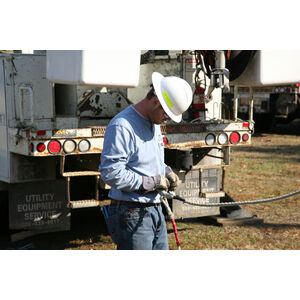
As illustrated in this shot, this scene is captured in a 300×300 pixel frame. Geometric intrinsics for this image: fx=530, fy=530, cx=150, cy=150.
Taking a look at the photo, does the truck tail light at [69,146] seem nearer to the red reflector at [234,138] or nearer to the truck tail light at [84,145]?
the truck tail light at [84,145]

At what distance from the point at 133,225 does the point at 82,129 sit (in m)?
1.86

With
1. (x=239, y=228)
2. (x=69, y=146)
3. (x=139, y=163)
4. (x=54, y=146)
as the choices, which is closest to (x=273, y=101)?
(x=239, y=228)

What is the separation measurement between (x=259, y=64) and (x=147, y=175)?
90.6 inches

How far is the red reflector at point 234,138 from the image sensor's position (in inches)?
241

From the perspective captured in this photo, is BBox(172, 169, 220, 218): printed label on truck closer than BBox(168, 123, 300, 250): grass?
No

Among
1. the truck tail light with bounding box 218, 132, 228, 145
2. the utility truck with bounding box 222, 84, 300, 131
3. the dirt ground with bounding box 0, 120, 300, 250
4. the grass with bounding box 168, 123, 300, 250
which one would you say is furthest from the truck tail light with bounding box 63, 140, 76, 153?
the utility truck with bounding box 222, 84, 300, 131

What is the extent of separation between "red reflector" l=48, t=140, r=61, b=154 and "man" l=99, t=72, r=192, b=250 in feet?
5.08

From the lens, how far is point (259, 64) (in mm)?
5418

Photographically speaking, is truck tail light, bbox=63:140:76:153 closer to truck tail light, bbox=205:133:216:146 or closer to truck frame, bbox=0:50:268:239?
truck frame, bbox=0:50:268:239

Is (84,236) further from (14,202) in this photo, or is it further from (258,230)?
(258,230)

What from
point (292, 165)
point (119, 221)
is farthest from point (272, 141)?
point (119, 221)

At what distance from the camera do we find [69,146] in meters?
5.21

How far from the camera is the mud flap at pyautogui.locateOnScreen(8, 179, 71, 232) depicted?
5648mm

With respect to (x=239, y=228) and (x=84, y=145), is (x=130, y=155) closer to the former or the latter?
(x=84, y=145)
